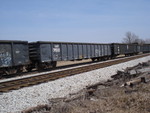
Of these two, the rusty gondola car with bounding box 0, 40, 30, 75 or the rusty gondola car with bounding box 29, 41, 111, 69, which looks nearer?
the rusty gondola car with bounding box 0, 40, 30, 75

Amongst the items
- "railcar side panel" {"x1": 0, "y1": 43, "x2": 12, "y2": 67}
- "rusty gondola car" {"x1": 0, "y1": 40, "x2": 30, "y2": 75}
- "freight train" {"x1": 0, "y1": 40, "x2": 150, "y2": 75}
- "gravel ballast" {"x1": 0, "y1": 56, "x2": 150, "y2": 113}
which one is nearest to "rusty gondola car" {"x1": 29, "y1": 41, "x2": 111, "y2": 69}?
"freight train" {"x1": 0, "y1": 40, "x2": 150, "y2": 75}

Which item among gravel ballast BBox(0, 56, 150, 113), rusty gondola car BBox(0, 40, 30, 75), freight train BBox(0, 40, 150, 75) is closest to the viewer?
gravel ballast BBox(0, 56, 150, 113)

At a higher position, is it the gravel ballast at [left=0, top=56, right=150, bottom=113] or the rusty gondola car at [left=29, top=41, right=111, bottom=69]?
the rusty gondola car at [left=29, top=41, right=111, bottom=69]

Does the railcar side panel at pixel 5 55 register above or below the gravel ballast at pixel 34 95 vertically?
above

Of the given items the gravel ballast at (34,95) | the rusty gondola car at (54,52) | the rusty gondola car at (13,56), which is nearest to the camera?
the gravel ballast at (34,95)

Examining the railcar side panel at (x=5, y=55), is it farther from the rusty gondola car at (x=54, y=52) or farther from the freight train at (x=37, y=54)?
the rusty gondola car at (x=54, y=52)

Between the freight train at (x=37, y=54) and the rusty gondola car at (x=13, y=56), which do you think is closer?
the rusty gondola car at (x=13, y=56)

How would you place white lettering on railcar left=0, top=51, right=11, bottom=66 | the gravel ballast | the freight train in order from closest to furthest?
1. the gravel ballast
2. white lettering on railcar left=0, top=51, right=11, bottom=66
3. the freight train

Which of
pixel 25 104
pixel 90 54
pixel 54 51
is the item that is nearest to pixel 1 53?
pixel 54 51

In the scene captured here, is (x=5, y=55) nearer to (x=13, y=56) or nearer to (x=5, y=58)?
(x=5, y=58)

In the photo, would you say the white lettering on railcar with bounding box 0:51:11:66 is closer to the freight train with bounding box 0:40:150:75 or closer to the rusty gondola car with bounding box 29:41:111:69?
the freight train with bounding box 0:40:150:75

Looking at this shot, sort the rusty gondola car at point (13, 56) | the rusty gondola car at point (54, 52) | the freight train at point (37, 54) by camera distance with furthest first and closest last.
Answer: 1. the rusty gondola car at point (54, 52)
2. the freight train at point (37, 54)
3. the rusty gondola car at point (13, 56)

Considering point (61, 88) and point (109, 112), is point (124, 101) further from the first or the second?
point (61, 88)

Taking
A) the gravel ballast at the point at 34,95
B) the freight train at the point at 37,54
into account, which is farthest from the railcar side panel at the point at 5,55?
the gravel ballast at the point at 34,95
